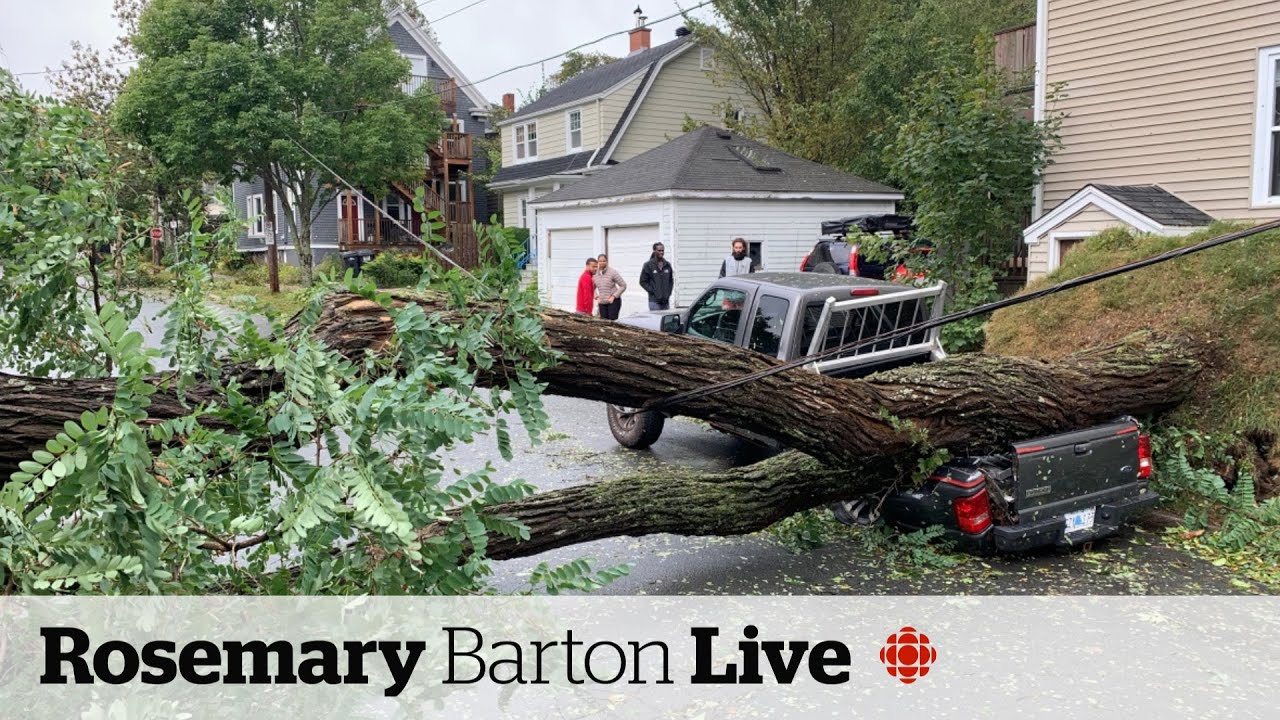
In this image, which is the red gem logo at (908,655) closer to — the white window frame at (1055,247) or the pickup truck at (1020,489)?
the pickup truck at (1020,489)

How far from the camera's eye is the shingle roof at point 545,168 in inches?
1257

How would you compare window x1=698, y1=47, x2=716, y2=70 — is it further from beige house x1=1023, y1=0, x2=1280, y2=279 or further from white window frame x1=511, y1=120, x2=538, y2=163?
beige house x1=1023, y1=0, x2=1280, y2=279

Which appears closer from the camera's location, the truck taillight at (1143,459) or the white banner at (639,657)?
the white banner at (639,657)

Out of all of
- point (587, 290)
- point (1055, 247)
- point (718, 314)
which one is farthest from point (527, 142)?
point (718, 314)

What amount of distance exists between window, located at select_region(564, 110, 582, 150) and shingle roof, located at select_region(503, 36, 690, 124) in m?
0.44

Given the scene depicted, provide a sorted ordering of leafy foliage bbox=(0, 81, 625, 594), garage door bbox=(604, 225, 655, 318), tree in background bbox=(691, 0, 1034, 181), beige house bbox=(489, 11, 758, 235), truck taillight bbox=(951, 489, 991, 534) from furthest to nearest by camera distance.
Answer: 1. beige house bbox=(489, 11, 758, 235)
2. tree in background bbox=(691, 0, 1034, 181)
3. garage door bbox=(604, 225, 655, 318)
4. truck taillight bbox=(951, 489, 991, 534)
5. leafy foliage bbox=(0, 81, 625, 594)

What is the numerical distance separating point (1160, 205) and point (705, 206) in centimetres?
900

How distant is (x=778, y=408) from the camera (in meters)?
5.70

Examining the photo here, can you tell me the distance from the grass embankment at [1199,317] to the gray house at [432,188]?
25.2m

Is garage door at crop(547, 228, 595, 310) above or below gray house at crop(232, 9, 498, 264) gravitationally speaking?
below

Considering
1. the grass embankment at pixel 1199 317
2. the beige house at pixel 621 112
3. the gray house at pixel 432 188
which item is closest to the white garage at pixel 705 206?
the beige house at pixel 621 112

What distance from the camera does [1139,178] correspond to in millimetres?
13648

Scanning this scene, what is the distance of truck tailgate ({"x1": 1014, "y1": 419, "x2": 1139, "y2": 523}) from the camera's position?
5949 millimetres

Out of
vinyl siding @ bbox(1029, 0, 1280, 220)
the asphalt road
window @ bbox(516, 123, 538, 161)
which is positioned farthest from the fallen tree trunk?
window @ bbox(516, 123, 538, 161)
